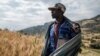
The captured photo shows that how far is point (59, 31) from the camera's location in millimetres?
6648

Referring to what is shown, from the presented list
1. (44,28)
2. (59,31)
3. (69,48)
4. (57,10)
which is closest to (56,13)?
(57,10)

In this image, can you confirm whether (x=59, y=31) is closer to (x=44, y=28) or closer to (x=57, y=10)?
(x=57, y=10)

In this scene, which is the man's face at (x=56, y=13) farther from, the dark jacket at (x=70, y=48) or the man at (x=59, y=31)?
the dark jacket at (x=70, y=48)

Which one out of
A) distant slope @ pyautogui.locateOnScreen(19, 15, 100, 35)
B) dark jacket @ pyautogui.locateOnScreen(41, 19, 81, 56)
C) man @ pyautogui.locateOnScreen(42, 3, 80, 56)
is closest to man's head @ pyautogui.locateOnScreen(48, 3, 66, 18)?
man @ pyautogui.locateOnScreen(42, 3, 80, 56)

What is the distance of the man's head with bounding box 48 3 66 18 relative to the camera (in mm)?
6613

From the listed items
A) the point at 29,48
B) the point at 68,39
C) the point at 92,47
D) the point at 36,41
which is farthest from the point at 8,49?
the point at 92,47

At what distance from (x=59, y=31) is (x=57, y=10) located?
0.49 m

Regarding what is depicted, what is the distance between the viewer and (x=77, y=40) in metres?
6.47

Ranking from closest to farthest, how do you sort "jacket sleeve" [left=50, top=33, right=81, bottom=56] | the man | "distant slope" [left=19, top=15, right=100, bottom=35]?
"jacket sleeve" [left=50, top=33, right=81, bottom=56], the man, "distant slope" [left=19, top=15, right=100, bottom=35]

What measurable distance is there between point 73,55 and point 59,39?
1.60ft

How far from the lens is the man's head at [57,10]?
661 cm

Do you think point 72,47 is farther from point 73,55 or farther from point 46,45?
point 46,45

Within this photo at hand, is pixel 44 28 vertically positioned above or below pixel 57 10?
below

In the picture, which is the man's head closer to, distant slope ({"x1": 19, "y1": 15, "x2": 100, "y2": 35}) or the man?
the man
